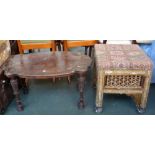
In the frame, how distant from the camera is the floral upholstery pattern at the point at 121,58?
1.52 m

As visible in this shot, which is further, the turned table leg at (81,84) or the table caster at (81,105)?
the table caster at (81,105)

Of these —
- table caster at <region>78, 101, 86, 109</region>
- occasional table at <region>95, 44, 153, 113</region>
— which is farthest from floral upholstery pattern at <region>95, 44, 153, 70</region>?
table caster at <region>78, 101, 86, 109</region>

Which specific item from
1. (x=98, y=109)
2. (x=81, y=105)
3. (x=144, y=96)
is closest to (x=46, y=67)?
(x=81, y=105)

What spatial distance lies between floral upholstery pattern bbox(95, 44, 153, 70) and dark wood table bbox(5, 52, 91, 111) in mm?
151

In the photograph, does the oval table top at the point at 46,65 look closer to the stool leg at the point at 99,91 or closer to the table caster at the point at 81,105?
the stool leg at the point at 99,91

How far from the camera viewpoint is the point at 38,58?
1815mm

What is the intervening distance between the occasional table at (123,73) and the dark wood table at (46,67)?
0.15 m

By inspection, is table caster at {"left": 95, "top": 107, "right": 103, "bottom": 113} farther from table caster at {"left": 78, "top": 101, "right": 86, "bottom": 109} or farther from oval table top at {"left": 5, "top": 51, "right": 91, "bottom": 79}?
oval table top at {"left": 5, "top": 51, "right": 91, "bottom": 79}

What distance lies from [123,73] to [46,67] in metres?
0.65

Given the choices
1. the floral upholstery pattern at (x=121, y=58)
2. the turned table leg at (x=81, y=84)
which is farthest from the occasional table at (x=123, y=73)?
the turned table leg at (x=81, y=84)

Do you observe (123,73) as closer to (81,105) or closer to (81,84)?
(81,84)

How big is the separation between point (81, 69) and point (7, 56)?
2.67ft
